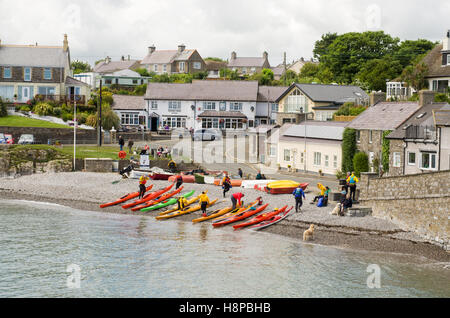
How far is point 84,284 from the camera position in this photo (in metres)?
28.3

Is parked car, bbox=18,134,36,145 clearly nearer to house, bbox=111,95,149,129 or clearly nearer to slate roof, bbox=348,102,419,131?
house, bbox=111,95,149,129

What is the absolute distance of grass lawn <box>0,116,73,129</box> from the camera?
65.9 m

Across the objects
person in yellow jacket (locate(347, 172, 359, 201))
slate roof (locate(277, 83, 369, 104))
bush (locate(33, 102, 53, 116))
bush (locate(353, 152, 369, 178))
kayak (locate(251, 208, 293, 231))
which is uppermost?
slate roof (locate(277, 83, 369, 104))

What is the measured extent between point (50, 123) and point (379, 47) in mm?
51919

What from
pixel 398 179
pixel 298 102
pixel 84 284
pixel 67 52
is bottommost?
pixel 84 284

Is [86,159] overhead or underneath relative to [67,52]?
underneath

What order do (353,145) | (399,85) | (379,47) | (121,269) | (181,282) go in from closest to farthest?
1. (181,282)
2. (121,269)
3. (353,145)
4. (399,85)
5. (379,47)

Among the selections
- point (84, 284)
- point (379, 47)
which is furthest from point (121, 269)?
point (379, 47)

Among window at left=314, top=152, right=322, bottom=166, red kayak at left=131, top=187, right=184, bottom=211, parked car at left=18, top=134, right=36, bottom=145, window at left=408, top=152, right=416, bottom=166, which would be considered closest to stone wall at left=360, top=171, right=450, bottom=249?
window at left=408, top=152, right=416, bottom=166

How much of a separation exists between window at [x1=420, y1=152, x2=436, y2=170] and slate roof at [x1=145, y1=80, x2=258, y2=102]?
153 feet

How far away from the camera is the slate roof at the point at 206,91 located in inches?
3465

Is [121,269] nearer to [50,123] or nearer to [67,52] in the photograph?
A: [50,123]

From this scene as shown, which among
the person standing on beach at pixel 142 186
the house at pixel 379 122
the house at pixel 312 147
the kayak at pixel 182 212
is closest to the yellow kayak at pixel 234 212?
the kayak at pixel 182 212

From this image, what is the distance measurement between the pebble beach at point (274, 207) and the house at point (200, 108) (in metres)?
34.8
